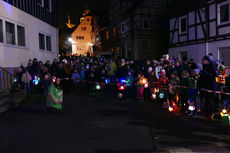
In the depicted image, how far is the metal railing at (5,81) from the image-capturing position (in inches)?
433

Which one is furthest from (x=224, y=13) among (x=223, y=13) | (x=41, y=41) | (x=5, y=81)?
(x=5, y=81)

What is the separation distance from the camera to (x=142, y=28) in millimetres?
31578

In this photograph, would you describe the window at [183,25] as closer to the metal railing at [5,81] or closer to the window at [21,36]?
the window at [21,36]

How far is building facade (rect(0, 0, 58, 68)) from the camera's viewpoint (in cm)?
1223

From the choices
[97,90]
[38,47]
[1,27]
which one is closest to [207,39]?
[97,90]

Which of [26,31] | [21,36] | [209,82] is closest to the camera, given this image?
[209,82]

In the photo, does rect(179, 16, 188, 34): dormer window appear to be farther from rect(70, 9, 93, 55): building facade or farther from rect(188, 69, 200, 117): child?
rect(70, 9, 93, 55): building facade

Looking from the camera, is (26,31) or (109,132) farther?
(26,31)

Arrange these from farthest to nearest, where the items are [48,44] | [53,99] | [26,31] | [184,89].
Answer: [48,44], [26,31], [53,99], [184,89]

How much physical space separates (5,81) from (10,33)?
340 cm

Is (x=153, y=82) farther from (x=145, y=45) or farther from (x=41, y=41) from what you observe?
(x=145, y=45)

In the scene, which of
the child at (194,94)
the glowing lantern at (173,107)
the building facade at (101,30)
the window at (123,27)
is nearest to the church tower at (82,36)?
the building facade at (101,30)

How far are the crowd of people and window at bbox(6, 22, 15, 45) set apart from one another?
1.92 m

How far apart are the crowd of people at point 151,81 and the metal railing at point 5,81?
1.37 feet
